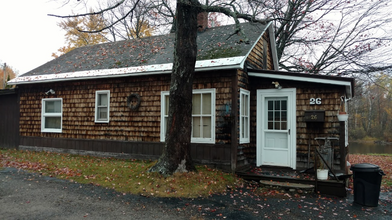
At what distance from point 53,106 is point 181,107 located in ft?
23.6

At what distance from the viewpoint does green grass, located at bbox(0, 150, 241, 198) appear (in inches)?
254

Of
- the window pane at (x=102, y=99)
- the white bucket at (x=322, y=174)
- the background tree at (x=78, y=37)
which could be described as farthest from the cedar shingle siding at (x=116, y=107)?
the background tree at (x=78, y=37)

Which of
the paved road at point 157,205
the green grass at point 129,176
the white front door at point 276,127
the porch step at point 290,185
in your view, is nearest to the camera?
the paved road at point 157,205

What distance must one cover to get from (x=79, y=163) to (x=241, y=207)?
579 centimetres

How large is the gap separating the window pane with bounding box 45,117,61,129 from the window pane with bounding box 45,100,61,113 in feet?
0.95

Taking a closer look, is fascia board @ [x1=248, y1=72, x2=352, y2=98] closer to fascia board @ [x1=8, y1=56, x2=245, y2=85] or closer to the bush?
fascia board @ [x1=8, y1=56, x2=245, y2=85]

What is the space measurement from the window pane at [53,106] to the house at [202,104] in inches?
1.9

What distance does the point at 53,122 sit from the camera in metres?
11.9

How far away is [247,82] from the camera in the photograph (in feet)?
29.8

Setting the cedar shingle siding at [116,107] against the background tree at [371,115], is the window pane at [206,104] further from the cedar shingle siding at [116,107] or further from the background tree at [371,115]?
the background tree at [371,115]

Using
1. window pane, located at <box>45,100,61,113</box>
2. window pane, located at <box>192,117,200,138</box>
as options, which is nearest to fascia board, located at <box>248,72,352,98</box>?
window pane, located at <box>192,117,200,138</box>

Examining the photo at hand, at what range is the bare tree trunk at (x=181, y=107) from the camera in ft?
23.5

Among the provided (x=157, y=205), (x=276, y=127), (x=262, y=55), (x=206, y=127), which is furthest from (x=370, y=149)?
(x=157, y=205)

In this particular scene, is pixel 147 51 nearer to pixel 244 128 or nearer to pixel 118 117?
pixel 118 117
